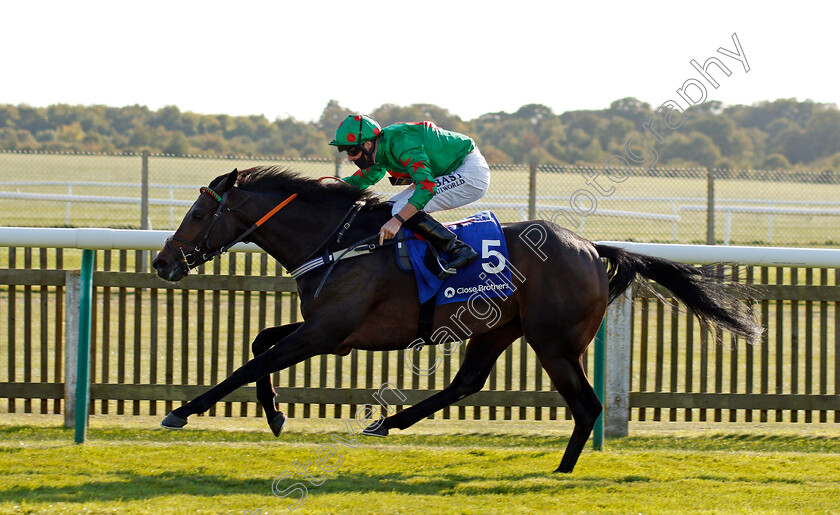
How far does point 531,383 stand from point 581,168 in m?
5.01

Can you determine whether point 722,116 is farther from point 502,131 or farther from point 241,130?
point 241,130

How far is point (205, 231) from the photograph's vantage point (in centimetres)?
497

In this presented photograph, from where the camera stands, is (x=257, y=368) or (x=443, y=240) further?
(x=443, y=240)

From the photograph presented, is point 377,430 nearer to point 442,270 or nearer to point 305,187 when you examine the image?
point 442,270

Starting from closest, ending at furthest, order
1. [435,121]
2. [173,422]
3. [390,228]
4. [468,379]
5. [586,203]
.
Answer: [173,422]
[390,228]
[468,379]
[586,203]
[435,121]

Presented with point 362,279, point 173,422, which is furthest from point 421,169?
point 173,422

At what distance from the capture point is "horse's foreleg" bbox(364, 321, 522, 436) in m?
5.29

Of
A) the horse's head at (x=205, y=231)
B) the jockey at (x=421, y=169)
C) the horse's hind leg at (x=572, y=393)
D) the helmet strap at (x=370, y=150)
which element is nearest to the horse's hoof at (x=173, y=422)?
the horse's head at (x=205, y=231)

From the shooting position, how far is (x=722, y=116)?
177 ft

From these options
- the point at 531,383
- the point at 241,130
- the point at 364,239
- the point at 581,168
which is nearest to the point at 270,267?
the point at 581,168

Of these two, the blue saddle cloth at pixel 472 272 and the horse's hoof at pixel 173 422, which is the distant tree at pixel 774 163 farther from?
the horse's hoof at pixel 173 422

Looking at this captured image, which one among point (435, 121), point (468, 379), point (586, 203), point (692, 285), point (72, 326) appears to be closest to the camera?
point (468, 379)

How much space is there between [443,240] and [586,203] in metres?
16.5

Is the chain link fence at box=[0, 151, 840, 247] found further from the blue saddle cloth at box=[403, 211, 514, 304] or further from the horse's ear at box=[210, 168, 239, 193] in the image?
the blue saddle cloth at box=[403, 211, 514, 304]
